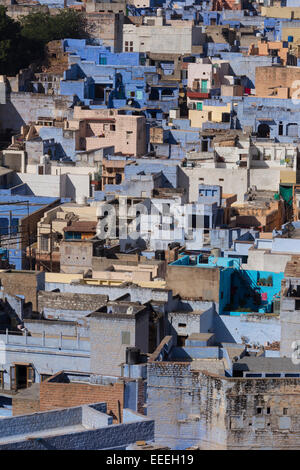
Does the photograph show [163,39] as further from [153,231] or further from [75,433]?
[75,433]

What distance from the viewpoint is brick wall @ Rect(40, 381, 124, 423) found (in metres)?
25.6

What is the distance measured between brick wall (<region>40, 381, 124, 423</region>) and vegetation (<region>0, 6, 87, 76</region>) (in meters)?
32.0

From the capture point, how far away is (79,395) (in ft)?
Answer: 85.5

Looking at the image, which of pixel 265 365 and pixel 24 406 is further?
pixel 24 406

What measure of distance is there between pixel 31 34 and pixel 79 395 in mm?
34910

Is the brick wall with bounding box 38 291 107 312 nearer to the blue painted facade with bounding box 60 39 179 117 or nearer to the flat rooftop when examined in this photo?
the flat rooftop

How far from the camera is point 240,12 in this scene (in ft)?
222

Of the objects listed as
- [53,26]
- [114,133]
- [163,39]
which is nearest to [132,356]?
[114,133]

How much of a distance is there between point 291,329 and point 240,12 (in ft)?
134

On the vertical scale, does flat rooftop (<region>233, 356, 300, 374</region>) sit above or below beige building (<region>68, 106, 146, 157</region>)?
below

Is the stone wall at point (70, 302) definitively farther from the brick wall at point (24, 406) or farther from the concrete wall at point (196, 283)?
the brick wall at point (24, 406)

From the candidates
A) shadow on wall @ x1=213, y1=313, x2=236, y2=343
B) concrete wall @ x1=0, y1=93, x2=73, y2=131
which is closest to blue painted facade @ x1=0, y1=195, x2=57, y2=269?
shadow on wall @ x1=213, y1=313, x2=236, y2=343

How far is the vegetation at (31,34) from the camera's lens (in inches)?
2250
